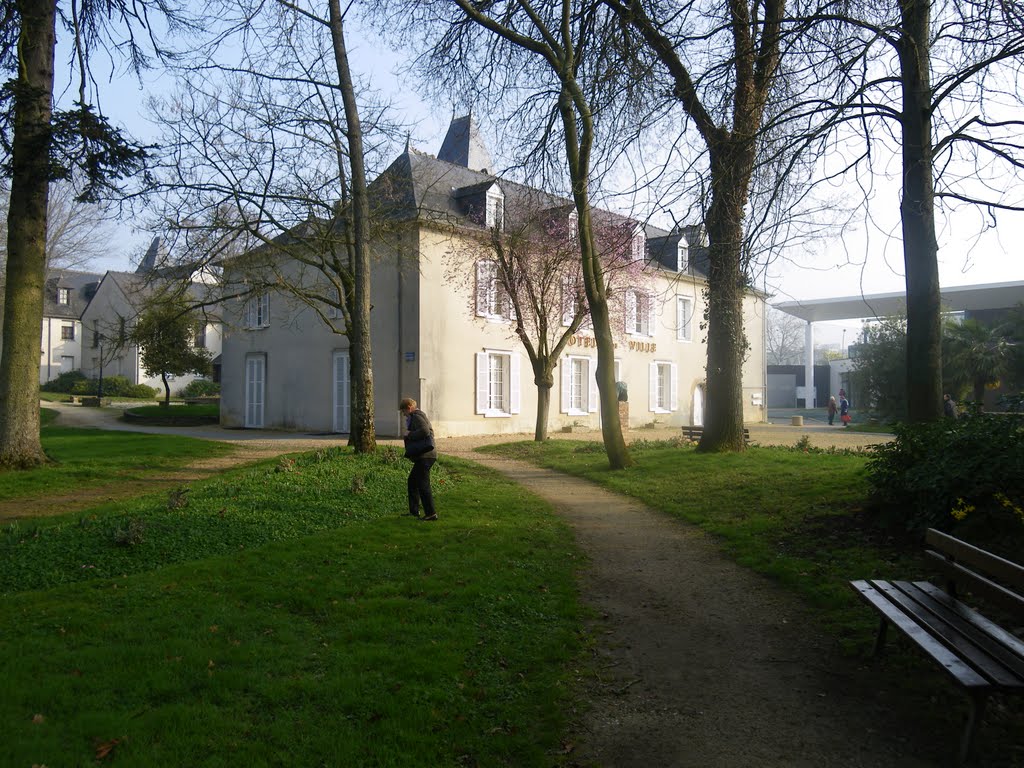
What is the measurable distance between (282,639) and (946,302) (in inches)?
1426

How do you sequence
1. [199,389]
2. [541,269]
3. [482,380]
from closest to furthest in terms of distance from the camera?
[541,269], [482,380], [199,389]

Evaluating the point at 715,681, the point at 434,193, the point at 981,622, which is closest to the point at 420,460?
the point at 715,681

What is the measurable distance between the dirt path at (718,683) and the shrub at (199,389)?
41.5 m

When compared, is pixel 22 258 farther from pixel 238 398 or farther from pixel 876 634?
pixel 238 398

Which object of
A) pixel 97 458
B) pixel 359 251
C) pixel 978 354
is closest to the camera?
pixel 359 251

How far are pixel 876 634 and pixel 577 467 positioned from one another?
9.98 meters

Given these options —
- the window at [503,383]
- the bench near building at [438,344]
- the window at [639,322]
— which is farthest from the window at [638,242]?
the window at [503,383]

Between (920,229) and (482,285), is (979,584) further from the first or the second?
(482,285)

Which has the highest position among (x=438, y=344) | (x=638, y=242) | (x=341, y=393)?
(x=638, y=242)

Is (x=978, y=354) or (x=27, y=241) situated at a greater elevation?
(x=27, y=241)

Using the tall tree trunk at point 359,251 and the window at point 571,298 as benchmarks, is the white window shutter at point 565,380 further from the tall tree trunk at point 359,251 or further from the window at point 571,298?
the tall tree trunk at point 359,251

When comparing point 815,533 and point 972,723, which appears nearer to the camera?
point 972,723

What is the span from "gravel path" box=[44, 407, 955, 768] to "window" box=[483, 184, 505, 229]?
45.4 ft

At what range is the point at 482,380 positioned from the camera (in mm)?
23047
